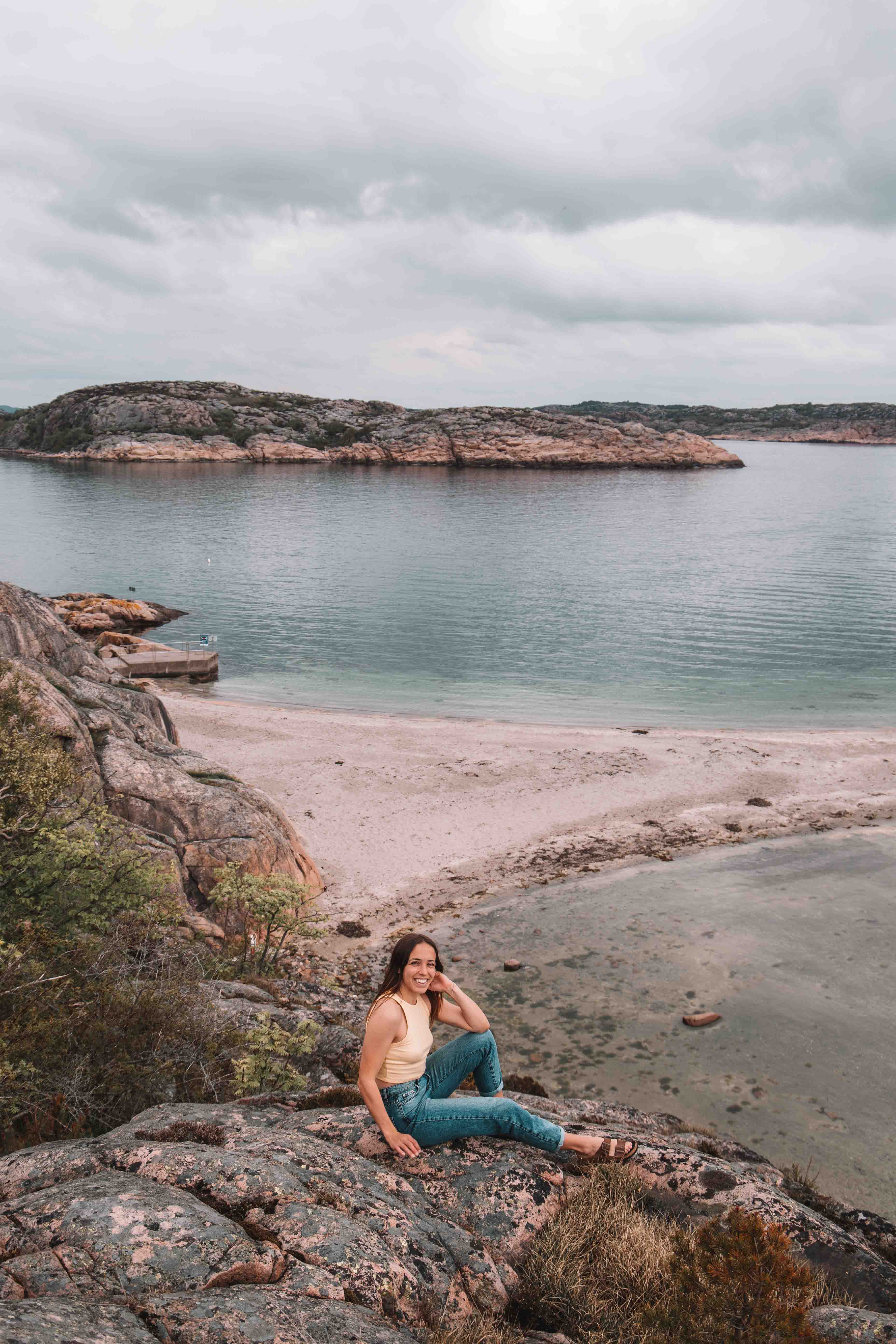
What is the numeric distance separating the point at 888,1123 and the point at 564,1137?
7.21 metres

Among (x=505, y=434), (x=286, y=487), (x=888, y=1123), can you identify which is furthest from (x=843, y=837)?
(x=505, y=434)

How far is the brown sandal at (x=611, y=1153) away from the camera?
584 cm

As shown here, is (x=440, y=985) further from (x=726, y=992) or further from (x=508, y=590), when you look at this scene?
(x=508, y=590)

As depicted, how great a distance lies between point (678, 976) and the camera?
45.8 ft

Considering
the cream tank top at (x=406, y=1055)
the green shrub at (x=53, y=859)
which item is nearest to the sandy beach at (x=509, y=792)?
the green shrub at (x=53, y=859)

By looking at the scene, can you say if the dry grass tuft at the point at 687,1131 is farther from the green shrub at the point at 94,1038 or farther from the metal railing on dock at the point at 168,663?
the metal railing on dock at the point at 168,663

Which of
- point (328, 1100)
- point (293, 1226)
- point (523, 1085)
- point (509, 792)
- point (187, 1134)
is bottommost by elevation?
point (509, 792)

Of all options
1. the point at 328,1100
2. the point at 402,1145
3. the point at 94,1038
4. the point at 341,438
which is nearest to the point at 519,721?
the point at 328,1100

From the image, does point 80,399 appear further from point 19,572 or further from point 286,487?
point 19,572

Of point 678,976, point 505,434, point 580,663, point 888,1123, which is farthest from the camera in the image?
point 505,434

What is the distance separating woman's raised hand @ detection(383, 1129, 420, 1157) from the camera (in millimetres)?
5508

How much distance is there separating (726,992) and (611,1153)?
859 cm

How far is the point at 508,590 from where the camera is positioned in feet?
187

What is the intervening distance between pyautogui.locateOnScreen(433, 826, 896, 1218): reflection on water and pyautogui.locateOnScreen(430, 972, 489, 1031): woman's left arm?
5.81 metres
